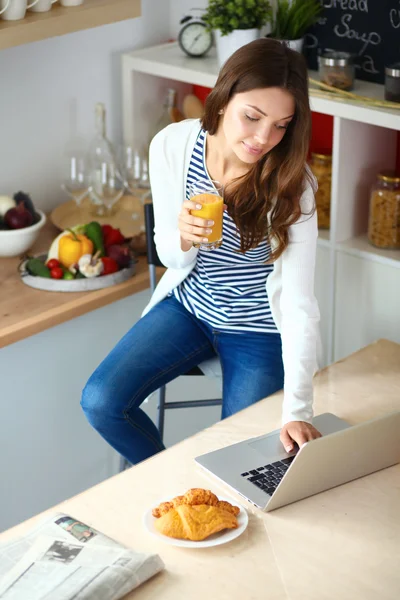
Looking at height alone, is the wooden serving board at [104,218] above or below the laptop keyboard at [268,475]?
above

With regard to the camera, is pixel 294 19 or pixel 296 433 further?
pixel 294 19

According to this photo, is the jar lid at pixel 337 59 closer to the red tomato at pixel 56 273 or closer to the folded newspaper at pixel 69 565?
the red tomato at pixel 56 273

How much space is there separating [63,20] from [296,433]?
3.97 feet

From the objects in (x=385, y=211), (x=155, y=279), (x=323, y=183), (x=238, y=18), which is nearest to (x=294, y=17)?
(x=238, y=18)

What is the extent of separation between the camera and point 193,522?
139 cm

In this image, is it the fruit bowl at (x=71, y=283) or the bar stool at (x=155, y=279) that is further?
the fruit bowl at (x=71, y=283)

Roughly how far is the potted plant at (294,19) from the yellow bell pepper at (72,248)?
75 centimetres

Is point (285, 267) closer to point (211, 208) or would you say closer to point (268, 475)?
point (211, 208)

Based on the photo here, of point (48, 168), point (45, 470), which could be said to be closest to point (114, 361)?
point (45, 470)

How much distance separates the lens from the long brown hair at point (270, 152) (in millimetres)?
1793

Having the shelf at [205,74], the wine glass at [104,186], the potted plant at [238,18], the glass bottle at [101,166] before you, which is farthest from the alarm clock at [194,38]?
the wine glass at [104,186]

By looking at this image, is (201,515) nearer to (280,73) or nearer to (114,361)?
(114,361)

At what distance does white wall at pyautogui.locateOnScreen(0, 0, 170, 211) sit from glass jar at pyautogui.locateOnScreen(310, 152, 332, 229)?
753 millimetres

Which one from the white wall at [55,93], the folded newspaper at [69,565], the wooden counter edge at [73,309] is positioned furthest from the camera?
the white wall at [55,93]
